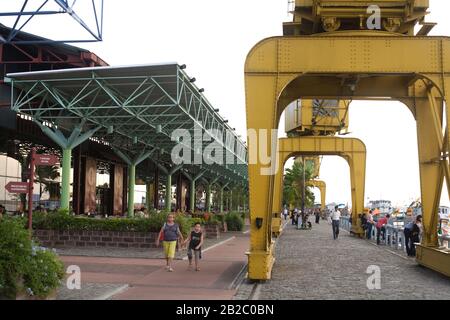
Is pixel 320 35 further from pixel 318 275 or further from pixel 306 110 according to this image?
pixel 306 110

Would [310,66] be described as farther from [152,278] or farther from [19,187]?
[19,187]

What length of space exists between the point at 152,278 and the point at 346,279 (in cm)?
439

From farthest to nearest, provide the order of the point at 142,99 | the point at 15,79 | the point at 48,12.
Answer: the point at 142,99, the point at 15,79, the point at 48,12

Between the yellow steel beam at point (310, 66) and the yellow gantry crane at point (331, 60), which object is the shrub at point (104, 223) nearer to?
the yellow steel beam at point (310, 66)

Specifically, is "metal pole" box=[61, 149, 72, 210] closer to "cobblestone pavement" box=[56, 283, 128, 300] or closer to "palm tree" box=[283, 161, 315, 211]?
"cobblestone pavement" box=[56, 283, 128, 300]

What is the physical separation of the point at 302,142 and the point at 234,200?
5704 cm

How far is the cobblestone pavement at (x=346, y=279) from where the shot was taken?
33.2 ft

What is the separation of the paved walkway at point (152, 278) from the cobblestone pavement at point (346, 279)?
1.10 m

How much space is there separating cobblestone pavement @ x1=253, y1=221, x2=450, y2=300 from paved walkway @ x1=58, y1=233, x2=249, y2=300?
1.10 m

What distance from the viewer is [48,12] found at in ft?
48.2

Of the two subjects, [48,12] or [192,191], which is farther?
→ [192,191]

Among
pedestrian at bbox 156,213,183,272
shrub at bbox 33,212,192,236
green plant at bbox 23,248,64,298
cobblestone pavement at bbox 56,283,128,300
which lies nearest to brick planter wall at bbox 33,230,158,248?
shrub at bbox 33,212,192,236

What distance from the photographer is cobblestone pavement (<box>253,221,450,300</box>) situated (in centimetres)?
1011
